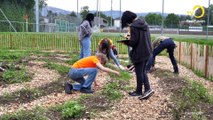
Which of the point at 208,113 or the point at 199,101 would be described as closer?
the point at 208,113

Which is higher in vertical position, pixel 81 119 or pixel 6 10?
pixel 6 10

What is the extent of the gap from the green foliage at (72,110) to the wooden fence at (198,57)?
6.16 m

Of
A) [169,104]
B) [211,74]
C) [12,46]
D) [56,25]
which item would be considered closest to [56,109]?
[169,104]

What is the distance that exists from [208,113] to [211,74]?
5290 mm

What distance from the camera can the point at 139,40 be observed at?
23.4ft

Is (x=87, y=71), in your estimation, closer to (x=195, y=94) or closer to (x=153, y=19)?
(x=195, y=94)

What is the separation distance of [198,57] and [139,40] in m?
5.74

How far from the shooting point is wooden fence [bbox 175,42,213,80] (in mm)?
11461

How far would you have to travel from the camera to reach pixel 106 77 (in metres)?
9.95

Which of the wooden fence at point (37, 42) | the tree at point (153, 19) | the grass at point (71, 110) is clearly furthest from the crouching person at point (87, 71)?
the tree at point (153, 19)

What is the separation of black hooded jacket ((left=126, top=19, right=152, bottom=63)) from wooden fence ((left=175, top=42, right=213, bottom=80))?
4.63m

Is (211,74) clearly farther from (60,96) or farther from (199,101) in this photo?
(60,96)

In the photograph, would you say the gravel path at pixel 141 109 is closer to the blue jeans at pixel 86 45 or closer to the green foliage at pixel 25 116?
the green foliage at pixel 25 116

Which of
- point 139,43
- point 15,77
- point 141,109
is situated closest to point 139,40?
point 139,43
